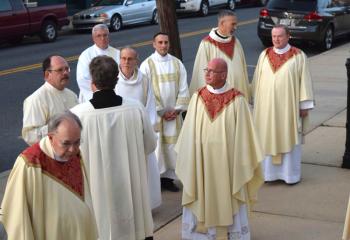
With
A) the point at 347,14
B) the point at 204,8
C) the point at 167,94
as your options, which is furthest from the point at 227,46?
the point at 204,8

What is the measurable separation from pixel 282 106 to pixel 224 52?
924 millimetres

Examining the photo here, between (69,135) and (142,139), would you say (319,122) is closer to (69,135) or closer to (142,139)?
(142,139)

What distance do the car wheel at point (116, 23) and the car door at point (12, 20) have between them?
4.22 m

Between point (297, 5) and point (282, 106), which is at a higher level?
point (282, 106)

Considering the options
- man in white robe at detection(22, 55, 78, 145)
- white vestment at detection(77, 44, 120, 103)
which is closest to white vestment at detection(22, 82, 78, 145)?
man in white robe at detection(22, 55, 78, 145)

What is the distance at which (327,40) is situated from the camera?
741 inches

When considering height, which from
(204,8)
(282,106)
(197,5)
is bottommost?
(204,8)

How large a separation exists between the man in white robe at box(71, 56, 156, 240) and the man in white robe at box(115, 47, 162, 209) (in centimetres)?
100

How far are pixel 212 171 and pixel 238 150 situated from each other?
29cm

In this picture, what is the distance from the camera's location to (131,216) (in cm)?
548

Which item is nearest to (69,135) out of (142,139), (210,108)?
(142,139)

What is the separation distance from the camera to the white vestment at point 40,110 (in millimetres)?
5488

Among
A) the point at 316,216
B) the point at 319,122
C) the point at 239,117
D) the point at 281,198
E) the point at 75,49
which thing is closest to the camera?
the point at 239,117

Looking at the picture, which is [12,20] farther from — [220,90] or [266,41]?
[220,90]
